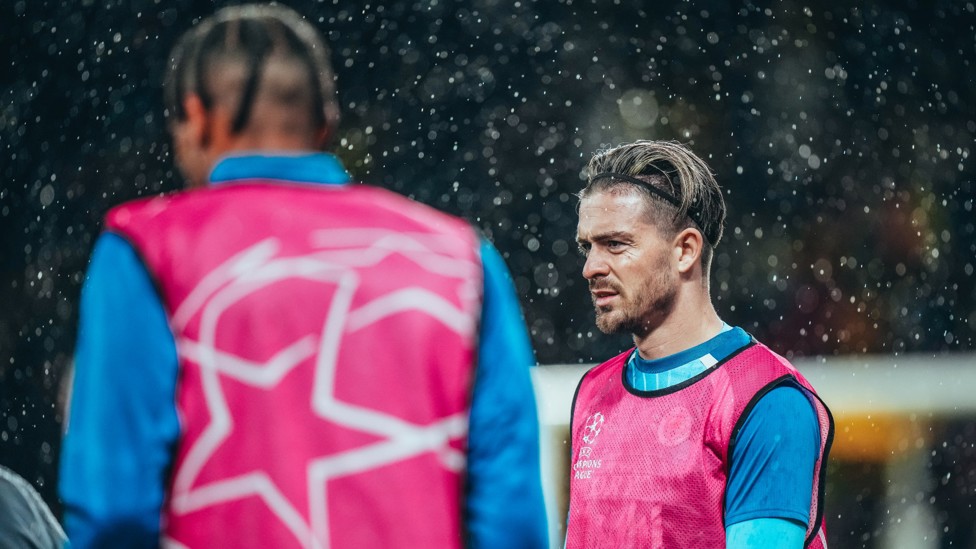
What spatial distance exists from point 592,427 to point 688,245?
31 centimetres

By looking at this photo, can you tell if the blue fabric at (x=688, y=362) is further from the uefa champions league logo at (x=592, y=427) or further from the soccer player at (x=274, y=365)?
the soccer player at (x=274, y=365)

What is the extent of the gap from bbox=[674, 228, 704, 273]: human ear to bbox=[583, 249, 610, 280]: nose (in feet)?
0.36

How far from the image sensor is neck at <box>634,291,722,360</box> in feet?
5.08

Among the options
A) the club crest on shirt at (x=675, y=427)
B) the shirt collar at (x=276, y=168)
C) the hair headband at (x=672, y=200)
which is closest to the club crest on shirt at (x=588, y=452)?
the club crest on shirt at (x=675, y=427)

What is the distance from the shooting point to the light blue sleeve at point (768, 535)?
1.30 m

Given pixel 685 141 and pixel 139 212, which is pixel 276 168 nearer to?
pixel 139 212

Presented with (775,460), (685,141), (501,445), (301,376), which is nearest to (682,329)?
(775,460)

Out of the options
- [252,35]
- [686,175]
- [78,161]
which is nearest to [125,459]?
[252,35]

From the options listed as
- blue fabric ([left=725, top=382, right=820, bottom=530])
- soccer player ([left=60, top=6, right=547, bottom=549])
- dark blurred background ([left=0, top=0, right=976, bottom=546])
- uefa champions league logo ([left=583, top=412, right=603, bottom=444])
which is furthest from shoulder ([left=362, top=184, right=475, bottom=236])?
dark blurred background ([left=0, top=0, right=976, bottom=546])

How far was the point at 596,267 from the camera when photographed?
5.25ft

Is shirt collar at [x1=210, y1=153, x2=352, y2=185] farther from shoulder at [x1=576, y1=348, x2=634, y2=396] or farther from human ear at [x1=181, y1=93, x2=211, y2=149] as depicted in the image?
shoulder at [x1=576, y1=348, x2=634, y2=396]

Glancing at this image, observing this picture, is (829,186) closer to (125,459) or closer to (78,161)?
(78,161)

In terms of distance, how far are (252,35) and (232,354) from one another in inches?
9.6

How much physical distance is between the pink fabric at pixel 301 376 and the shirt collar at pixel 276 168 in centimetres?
1
